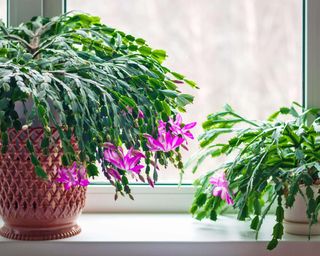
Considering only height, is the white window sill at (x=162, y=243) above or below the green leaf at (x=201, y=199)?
below

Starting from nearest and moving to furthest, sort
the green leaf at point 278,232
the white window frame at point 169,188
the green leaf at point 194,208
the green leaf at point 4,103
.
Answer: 1. the green leaf at point 4,103
2. the green leaf at point 278,232
3. the green leaf at point 194,208
4. the white window frame at point 169,188

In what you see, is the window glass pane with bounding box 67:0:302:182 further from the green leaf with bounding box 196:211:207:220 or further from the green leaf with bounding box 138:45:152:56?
the green leaf with bounding box 138:45:152:56

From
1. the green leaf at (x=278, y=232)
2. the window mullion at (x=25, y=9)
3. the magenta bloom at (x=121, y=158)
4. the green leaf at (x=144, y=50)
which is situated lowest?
the green leaf at (x=278, y=232)

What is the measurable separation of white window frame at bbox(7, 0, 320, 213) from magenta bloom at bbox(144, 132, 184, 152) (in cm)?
41

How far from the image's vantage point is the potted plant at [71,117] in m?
1.12

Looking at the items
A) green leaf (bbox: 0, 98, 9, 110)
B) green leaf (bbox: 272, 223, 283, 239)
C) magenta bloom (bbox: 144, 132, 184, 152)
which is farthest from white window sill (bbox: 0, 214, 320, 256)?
green leaf (bbox: 0, 98, 9, 110)

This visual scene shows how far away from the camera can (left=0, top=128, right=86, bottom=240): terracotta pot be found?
1259 millimetres

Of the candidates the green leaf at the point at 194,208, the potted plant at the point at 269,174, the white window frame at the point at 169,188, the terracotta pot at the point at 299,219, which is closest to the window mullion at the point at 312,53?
the white window frame at the point at 169,188

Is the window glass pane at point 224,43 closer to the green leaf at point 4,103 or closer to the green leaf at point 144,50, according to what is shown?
the green leaf at point 144,50

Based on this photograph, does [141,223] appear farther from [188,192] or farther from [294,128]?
[294,128]

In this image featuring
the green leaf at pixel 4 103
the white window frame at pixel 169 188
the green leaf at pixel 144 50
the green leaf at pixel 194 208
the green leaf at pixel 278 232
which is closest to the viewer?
the green leaf at pixel 4 103

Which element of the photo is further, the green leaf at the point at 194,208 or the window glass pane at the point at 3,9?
the window glass pane at the point at 3,9

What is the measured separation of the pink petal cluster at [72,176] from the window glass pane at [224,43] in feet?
1.61

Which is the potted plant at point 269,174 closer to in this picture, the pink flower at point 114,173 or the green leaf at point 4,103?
the pink flower at point 114,173
